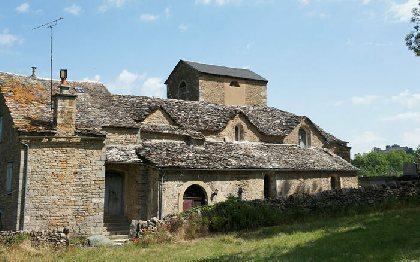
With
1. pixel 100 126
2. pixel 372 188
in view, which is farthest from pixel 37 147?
pixel 372 188

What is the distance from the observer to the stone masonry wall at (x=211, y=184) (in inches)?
840

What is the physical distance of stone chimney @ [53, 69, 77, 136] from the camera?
62.0 ft

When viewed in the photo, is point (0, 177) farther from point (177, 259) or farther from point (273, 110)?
point (273, 110)

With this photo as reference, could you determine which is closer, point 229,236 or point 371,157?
point 229,236

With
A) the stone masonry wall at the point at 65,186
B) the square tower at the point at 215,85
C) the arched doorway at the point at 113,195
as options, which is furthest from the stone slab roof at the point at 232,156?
the square tower at the point at 215,85

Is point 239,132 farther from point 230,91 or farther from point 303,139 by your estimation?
point 230,91

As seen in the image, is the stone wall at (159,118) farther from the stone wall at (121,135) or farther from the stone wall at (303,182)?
the stone wall at (303,182)

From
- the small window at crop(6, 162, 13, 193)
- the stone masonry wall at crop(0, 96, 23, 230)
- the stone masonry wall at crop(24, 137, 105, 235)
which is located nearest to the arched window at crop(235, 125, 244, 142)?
the stone masonry wall at crop(24, 137, 105, 235)

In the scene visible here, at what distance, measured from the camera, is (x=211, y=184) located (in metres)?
22.8

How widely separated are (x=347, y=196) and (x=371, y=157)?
104 meters

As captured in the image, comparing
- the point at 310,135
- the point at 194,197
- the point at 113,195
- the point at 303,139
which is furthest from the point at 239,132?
the point at 113,195

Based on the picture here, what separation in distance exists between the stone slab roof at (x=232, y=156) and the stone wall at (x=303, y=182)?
1.75 feet

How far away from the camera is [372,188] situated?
21.2 metres

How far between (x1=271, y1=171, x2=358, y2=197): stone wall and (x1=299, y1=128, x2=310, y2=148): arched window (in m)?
3.76
